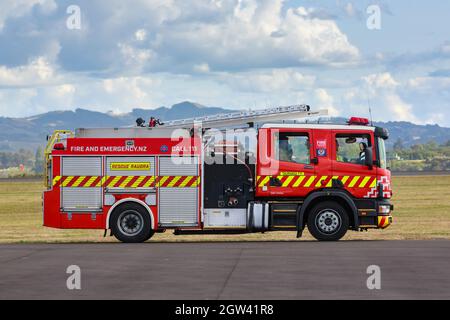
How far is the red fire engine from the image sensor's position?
2280 centimetres

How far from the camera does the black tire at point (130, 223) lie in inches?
910

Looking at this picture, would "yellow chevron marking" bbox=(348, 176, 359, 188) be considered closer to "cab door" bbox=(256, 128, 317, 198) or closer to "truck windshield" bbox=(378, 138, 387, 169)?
"truck windshield" bbox=(378, 138, 387, 169)

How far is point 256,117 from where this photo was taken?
2388cm

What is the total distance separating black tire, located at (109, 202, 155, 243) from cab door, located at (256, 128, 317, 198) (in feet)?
9.37

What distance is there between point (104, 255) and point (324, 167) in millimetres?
6048

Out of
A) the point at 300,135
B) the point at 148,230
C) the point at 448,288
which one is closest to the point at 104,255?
the point at 148,230

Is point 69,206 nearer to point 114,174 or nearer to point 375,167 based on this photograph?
point 114,174

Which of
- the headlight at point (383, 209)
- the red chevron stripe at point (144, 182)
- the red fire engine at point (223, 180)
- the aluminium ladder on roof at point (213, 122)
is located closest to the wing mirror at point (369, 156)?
the red fire engine at point (223, 180)

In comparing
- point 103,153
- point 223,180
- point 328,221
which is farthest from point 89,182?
point 328,221

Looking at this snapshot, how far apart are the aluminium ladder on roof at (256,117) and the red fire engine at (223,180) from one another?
0.42 meters

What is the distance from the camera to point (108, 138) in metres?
23.4

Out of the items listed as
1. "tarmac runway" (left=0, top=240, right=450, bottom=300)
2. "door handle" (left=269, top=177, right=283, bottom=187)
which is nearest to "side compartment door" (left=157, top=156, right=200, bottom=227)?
"tarmac runway" (left=0, top=240, right=450, bottom=300)

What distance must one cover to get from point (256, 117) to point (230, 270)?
7929mm

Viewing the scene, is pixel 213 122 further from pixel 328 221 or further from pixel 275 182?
pixel 328 221
